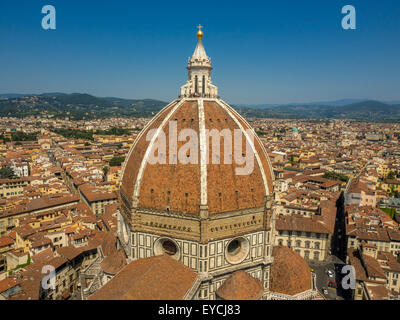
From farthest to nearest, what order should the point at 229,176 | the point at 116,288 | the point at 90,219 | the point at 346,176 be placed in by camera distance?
the point at 346,176, the point at 90,219, the point at 229,176, the point at 116,288

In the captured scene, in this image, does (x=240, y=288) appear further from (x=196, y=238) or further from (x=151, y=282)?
(x=151, y=282)

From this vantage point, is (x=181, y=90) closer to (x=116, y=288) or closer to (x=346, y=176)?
(x=116, y=288)

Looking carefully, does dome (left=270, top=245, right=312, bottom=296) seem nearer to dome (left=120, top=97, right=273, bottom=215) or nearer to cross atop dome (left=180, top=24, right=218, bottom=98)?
dome (left=120, top=97, right=273, bottom=215)

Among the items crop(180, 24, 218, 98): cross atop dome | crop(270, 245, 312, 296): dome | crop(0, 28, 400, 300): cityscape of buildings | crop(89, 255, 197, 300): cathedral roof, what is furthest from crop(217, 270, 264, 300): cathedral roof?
crop(180, 24, 218, 98): cross atop dome

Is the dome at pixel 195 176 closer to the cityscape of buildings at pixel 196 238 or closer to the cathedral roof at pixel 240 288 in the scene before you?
the cityscape of buildings at pixel 196 238

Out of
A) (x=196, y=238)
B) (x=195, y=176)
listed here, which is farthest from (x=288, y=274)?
(x=195, y=176)
